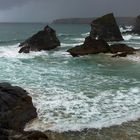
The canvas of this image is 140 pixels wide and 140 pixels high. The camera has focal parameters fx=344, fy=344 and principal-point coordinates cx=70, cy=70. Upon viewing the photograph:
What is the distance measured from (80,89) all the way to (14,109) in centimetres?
753

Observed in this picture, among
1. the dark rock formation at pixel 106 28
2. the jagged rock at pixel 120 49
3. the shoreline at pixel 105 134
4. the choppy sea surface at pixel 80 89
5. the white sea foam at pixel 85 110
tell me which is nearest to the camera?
the shoreline at pixel 105 134

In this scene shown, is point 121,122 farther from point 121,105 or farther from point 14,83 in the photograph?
point 14,83

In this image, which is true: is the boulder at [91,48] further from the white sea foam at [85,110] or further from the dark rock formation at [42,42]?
the white sea foam at [85,110]

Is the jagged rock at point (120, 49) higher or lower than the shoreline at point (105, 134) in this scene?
lower

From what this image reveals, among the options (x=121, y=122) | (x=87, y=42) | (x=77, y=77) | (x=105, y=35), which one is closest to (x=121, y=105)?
(x=121, y=122)

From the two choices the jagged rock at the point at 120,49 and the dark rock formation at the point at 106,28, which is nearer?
the jagged rock at the point at 120,49

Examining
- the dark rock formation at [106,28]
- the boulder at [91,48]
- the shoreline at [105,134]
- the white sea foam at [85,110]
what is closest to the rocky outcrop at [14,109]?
the white sea foam at [85,110]

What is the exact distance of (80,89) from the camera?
2380cm

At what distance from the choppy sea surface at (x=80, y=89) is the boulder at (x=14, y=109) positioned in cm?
64

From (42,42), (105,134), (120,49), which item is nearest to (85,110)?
(105,134)

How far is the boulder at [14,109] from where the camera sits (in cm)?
1631

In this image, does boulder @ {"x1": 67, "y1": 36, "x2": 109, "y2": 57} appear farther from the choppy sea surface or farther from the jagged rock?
the choppy sea surface

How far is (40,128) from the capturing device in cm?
1648

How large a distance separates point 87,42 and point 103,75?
56.0 feet
